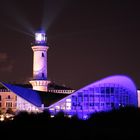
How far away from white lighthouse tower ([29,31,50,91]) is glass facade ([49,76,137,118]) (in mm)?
10185

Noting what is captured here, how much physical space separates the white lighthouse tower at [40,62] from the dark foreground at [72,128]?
34.5 meters

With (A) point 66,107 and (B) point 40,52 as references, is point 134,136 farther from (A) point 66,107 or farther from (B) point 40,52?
(B) point 40,52

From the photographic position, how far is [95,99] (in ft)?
297

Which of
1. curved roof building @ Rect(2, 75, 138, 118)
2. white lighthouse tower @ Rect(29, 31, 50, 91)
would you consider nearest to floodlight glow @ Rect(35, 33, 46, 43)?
white lighthouse tower @ Rect(29, 31, 50, 91)

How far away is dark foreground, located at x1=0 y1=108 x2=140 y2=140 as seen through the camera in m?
51.9

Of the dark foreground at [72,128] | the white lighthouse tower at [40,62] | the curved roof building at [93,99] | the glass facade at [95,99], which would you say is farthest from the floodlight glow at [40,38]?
the dark foreground at [72,128]

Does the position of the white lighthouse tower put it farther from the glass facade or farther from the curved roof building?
the glass facade

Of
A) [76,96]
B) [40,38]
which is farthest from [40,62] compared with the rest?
[76,96]

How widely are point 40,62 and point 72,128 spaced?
1752 inches

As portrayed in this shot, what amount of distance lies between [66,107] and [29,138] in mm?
38777

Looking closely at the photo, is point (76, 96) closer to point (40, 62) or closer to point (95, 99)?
point (95, 99)

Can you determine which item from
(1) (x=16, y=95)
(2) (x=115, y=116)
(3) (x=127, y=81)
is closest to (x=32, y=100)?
(1) (x=16, y=95)

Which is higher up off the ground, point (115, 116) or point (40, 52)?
point (40, 52)

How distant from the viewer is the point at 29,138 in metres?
51.4
